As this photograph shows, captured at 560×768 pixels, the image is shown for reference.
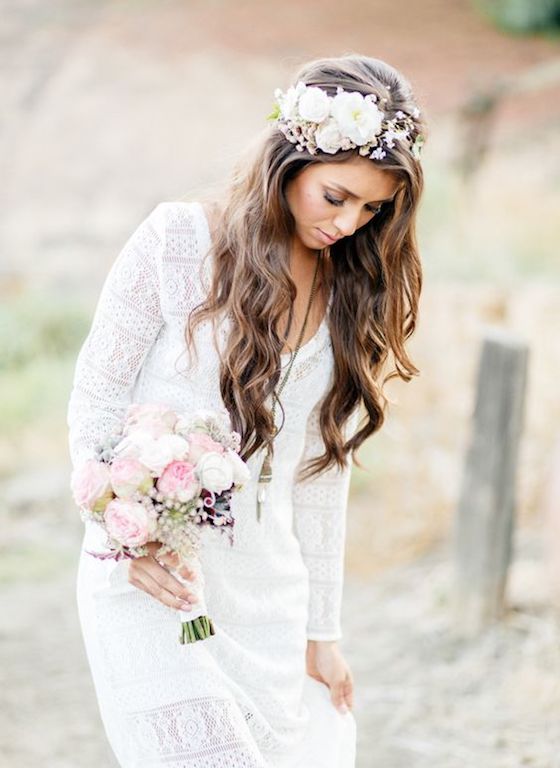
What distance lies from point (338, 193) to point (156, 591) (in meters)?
0.89

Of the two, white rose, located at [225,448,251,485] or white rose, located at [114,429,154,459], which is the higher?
white rose, located at [114,429,154,459]

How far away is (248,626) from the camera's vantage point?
98.9 inches

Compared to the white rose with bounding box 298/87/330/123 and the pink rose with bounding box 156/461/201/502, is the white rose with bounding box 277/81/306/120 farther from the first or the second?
the pink rose with bounding box 156/461/201/502

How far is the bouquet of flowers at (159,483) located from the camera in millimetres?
2105

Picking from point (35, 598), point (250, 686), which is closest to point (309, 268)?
point (250, 686)

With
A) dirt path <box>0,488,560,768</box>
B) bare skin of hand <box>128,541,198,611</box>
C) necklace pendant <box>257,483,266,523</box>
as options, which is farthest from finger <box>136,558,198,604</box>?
dirt path <box>0,488,560,768</box>

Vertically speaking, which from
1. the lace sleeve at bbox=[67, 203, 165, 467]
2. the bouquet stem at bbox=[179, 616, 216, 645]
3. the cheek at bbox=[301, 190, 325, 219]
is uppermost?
the cheek at bbox=[301, 190, 325, 219]

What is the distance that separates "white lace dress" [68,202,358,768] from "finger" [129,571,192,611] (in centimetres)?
10

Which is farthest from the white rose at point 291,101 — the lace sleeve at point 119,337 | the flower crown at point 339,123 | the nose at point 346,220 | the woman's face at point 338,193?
the lace sleeve at point 119,337

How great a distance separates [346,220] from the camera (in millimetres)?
2355

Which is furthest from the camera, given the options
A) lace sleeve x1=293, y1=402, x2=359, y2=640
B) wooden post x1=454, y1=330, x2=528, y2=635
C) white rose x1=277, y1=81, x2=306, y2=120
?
wooden post x1=454, y1=330, x2=528, y2=635

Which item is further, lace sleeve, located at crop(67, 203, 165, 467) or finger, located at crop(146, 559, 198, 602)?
lace sleeve, located at crop(67, 203, 165, 467)

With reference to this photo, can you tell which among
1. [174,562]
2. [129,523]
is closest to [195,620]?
[174,562]

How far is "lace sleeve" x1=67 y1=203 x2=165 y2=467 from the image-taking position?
94.2 inches
